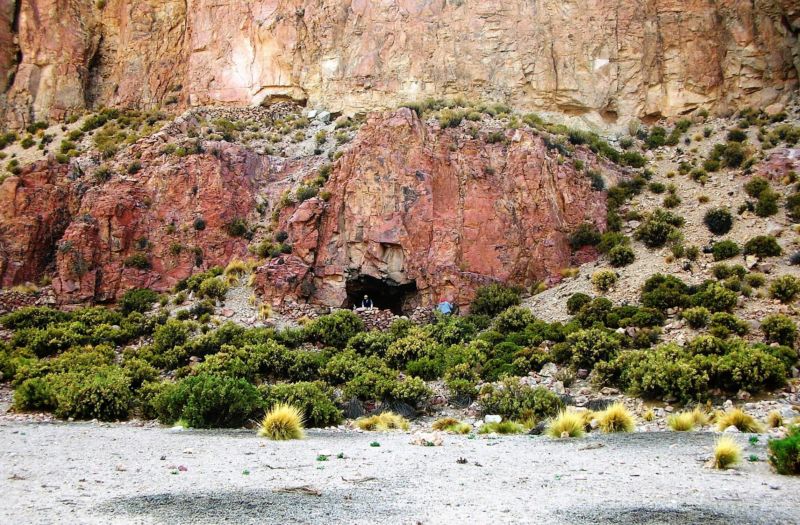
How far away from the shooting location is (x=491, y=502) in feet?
27.6

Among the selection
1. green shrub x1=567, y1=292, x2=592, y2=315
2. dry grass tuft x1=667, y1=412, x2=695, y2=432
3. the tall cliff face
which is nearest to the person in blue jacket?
green shrub x1=567, y1=292, x2=592, y2=315

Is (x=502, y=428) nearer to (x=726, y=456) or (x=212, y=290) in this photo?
(x=726, y=456)

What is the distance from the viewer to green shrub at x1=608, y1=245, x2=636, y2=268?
30.7 m

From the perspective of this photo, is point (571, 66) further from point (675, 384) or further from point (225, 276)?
point (675, 384)

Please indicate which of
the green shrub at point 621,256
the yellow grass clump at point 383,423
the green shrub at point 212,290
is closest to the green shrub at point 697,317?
the green shrub at point 621,256

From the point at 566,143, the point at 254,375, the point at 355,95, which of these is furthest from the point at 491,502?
the point at 355,95

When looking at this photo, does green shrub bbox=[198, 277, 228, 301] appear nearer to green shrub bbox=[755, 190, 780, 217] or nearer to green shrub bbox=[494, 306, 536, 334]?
green shrub bbox=[494, 306, 536, 334]

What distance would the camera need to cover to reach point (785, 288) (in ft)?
79.5

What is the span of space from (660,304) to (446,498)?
1994cm

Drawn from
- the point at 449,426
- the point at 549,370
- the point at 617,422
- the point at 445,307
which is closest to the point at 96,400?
the point at 449,426

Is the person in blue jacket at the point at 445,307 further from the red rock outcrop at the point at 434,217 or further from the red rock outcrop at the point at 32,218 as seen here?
the red rock outcrop at the point at 32,218

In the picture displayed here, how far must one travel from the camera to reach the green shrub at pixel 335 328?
28.0 m

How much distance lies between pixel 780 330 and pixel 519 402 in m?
9.68

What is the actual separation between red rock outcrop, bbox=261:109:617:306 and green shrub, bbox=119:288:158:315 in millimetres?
5711
